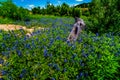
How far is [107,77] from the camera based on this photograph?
724 cm

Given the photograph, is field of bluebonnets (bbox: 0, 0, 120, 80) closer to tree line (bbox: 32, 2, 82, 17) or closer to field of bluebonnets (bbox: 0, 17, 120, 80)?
field of bluebonnets (bbox: 0, 17, 120, 80)

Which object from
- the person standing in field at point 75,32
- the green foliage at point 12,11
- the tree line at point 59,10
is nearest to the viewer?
the person standing in field at point 75,32

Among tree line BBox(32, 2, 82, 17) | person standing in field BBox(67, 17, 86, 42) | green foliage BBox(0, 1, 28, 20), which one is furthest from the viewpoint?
tree line BBox(32, 2, 82, 17)

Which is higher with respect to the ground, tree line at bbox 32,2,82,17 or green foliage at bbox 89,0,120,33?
green foliage at bbox 89,0,120,33

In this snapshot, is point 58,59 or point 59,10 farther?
point 59,10

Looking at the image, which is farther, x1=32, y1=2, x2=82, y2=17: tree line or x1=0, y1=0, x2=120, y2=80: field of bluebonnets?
x1=32, y1=2, x2=82, y2=17: tree line

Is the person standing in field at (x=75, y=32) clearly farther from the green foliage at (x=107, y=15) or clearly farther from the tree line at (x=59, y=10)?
the tree line at (x=59, y=10)

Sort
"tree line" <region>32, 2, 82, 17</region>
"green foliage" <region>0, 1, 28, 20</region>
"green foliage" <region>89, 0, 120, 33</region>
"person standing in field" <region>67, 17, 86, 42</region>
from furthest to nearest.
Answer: "tree line" <region>32, 2, 82, 17</region> → "green foliage" <region>0, 1, 28, 20</region> → "green foliage" <region>89, 0, 120, 33</region> → "person standing in field" <region>67, 17, 86, 42</region>

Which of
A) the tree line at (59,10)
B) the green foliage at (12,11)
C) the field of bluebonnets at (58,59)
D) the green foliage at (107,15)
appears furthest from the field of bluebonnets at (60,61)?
the tree line at (59,10)

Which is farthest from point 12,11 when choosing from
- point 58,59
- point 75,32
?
point 58,59

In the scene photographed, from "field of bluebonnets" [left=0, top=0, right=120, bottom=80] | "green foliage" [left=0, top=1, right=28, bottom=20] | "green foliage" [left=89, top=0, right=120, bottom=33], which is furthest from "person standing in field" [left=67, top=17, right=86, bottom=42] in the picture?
"green foliage" [left=0, top=1, right=28, bottom=20]

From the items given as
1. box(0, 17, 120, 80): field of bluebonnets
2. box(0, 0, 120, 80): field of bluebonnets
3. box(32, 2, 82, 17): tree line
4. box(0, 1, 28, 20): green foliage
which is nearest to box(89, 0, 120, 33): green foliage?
box(0, 0, 120, 80): field of bluebonnets

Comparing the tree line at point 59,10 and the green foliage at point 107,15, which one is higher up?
the green foliage at point 107,15

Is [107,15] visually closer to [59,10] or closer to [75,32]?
[75,32]
